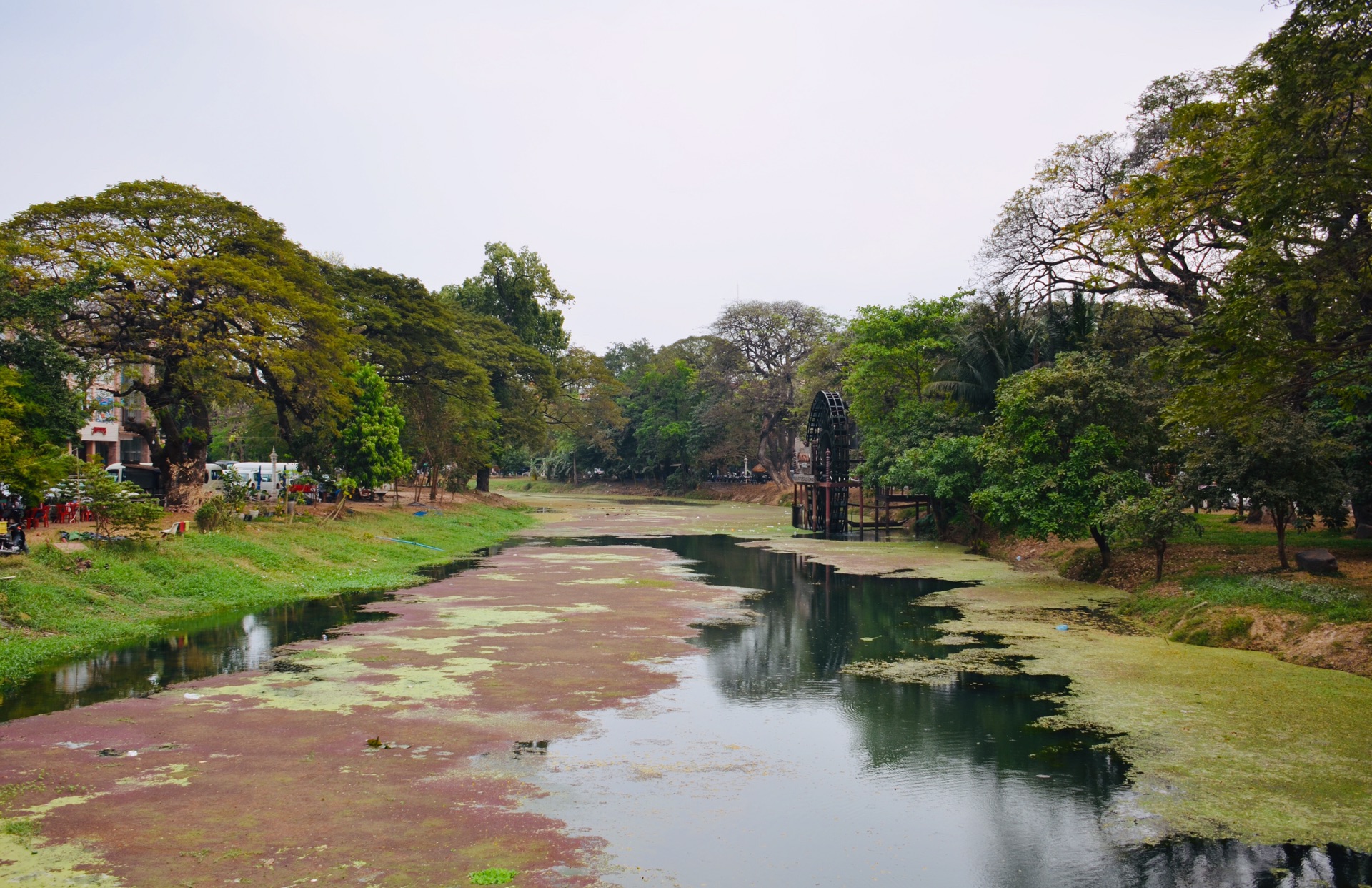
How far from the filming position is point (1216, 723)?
1047 centimetres

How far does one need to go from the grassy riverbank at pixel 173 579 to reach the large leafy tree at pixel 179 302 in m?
5.03

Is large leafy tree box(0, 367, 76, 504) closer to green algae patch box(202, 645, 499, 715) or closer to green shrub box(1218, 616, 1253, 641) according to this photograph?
green algae patch box(202, 645, 499, 715)

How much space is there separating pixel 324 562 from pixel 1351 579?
74.3 ft

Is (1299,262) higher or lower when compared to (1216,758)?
higher

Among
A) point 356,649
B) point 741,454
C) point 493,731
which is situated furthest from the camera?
point 741,454

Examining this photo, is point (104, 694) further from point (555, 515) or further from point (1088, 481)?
point (555, 515)

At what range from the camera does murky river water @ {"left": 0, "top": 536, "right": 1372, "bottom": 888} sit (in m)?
6.96

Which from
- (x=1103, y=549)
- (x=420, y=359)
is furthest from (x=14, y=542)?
(x=420, y=359)

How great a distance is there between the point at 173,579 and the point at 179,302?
1021 centimetres

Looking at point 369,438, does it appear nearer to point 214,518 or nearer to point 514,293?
point 214,518

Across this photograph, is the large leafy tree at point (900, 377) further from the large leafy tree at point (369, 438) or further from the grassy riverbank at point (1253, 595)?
the large leafy tree at point (369, 438)

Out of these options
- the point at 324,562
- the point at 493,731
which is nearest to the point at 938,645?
the point at 493,731

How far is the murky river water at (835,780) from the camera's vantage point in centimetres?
696

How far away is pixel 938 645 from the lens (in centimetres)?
1559
